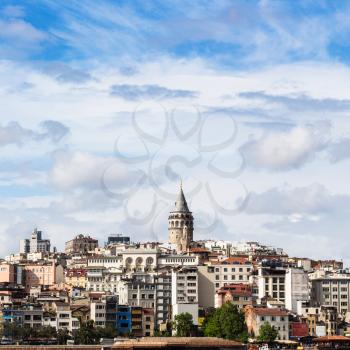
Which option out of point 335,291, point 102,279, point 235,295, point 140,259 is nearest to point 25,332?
point 235,295

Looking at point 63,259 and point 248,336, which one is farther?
point 63,259

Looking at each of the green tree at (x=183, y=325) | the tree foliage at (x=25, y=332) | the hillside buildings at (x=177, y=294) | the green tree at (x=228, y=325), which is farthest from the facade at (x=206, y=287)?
the tree foliage at (x=25, y=332)

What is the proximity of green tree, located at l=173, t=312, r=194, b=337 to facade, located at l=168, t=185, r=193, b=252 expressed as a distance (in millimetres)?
39600

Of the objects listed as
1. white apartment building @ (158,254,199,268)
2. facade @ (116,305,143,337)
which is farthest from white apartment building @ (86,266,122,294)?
facade @ (116,305,143,337)

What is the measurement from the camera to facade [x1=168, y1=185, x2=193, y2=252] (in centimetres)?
10531

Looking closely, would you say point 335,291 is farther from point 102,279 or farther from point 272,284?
point 102,279

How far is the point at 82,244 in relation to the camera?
128 m

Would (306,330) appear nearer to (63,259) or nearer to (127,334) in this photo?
(127,334)

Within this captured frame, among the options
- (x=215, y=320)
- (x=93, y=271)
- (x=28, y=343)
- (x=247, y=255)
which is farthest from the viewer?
(x=247, y=255)

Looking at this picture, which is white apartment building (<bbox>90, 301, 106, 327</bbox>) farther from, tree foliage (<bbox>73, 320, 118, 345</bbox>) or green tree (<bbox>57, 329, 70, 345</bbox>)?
green tree (<bbox>57, 329, 70, 345</bbox>)

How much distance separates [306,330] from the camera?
65438mm

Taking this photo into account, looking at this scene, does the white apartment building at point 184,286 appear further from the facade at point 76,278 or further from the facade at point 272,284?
the facade at point 76,278

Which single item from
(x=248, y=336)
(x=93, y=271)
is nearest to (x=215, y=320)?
(x=248, y=336)

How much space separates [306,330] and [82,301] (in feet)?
45.5
